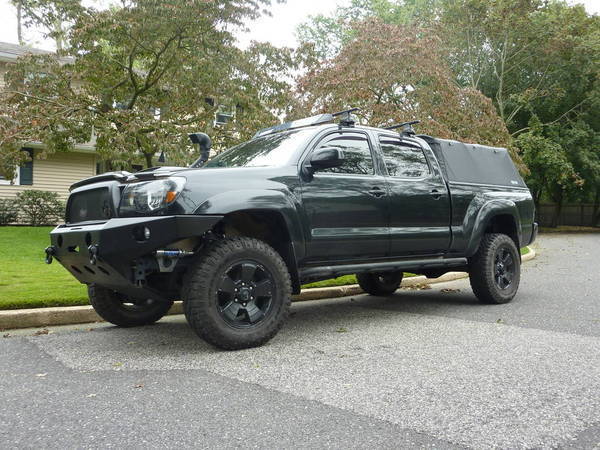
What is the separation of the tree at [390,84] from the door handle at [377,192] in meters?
10.5

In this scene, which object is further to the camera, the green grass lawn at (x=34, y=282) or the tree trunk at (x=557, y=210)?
the tree trunk at (x=557, y=210)

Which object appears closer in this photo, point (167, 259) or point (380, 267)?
point (167, 259)

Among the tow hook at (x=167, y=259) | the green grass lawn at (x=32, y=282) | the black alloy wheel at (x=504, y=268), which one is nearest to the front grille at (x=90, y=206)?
the tow hook at (x=167, y=259)

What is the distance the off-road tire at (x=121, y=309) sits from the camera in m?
5.69

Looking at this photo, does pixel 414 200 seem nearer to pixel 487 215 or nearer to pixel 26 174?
pixel 487 215

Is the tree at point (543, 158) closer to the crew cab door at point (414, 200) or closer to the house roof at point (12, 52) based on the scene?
the house roof at point (12, 52)

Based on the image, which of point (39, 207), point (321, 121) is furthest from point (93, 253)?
point (39, 207)

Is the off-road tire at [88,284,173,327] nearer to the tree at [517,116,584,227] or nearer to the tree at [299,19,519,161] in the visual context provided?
the tree at [299,19,519,161]

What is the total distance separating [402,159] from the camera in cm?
639

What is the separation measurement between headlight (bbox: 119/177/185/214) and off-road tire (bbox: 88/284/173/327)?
4.82ft

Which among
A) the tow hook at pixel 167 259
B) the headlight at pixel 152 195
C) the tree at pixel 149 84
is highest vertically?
the tree at pixel 149 84

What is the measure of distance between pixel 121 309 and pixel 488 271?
430cm

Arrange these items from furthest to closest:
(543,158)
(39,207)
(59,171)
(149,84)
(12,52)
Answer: (543,158)
(59,171)
(12,52)
(39,207)
(149,84)

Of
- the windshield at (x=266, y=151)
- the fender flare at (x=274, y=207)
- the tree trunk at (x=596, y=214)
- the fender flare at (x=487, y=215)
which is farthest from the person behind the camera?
the tree trunk at (x=596, y=214)
